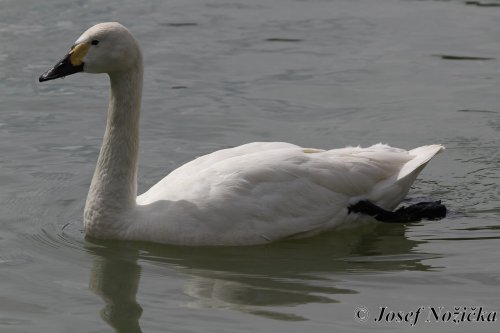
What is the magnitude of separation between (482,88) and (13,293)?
669 cm

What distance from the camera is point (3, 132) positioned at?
1259cm

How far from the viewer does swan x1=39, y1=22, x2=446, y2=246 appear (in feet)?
31.6

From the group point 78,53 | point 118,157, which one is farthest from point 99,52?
point 118,157

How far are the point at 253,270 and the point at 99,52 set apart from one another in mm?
2007

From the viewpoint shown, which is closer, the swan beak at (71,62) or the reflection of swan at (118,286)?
the reflection of swan at (118,286)

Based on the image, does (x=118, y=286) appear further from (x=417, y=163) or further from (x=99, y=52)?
(x=417, y=163)

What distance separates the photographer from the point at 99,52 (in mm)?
9641

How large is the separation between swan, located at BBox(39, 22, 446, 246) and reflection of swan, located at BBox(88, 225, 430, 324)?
11cm

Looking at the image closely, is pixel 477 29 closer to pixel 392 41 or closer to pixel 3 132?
pixel 392 41

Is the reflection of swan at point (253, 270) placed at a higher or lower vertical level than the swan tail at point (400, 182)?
lower

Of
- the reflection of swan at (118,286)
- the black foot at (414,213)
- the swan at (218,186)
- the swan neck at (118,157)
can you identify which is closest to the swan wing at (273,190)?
the swan at (218,186)

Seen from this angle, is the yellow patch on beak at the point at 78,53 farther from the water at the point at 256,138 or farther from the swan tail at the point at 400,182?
the swan tail at the point at 400,182

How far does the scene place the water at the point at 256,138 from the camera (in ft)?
28.5

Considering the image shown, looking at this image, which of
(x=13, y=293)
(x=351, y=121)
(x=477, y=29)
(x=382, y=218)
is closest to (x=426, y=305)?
(x=382, y=218)
